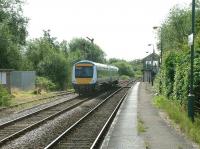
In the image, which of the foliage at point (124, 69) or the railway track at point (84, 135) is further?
the foliage at point (124, 69)

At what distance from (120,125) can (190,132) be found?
5.19 meters

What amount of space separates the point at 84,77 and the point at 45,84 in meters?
12.6

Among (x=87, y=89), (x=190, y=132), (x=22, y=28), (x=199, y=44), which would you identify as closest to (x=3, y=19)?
(x=22, y=28)

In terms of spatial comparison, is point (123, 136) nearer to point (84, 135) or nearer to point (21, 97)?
point (84, 135)

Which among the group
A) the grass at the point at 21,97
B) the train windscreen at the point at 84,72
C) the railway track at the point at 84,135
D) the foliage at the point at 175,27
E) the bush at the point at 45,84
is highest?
the foliage at the point at 175,27

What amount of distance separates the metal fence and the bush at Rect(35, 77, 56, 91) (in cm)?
317

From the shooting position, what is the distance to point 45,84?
2285 inches

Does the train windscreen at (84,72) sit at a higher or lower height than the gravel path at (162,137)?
higher

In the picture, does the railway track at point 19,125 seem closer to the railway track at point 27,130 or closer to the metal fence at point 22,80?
the railway track at point 27,130

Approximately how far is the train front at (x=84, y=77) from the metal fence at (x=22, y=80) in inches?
249

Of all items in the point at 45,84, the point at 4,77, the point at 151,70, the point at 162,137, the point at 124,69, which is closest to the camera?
the point at 162,137

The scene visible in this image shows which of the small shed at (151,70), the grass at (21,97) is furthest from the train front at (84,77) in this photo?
the small shed at (151,70)

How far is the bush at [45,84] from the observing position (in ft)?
186

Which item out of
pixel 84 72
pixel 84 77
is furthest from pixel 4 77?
pixel 84 72
